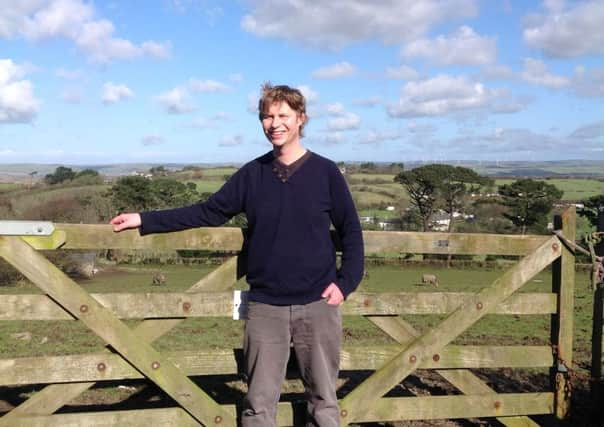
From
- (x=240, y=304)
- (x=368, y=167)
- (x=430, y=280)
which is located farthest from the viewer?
(x=368, y=167)

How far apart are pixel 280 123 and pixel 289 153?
0.22 m

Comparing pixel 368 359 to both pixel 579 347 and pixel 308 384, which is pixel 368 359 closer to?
pixel 308 384

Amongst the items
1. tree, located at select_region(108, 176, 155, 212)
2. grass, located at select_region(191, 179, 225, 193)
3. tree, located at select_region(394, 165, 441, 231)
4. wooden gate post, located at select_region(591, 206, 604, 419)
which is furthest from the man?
grass, located at select_region(191, 179, 225, 193)

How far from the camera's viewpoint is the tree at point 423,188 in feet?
163

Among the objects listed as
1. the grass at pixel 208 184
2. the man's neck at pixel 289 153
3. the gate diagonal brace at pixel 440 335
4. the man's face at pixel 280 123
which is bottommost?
the grass at pixel 208 184

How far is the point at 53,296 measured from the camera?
4.23 metres

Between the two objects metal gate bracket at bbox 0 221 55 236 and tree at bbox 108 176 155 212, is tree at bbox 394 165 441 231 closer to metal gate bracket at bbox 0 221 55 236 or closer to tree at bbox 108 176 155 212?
tree at bbox 108 176 155 212

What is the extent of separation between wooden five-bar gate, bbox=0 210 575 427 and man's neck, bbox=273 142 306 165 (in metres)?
0.75

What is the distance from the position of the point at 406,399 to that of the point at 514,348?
0.98 meters

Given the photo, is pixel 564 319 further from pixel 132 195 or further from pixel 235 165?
pixel 235 165

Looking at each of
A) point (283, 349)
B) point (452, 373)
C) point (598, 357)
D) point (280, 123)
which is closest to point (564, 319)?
point (598, 357)

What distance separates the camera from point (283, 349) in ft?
13.2

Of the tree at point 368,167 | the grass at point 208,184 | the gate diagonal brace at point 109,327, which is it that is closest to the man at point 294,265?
the gate diagonal brace at point 109,327

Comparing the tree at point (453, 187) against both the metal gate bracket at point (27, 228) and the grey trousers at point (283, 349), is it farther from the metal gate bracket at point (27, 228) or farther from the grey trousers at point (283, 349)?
the metal gate bracket at point (27, 228)
